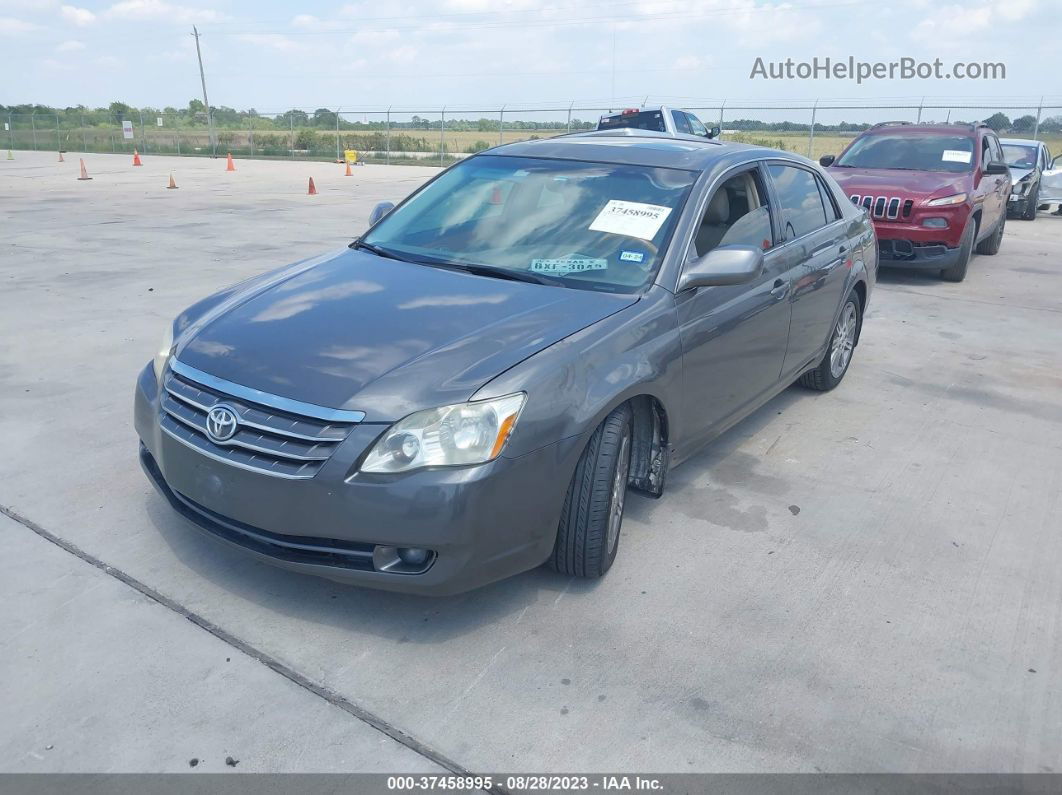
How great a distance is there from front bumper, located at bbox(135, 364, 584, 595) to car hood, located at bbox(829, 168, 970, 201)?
7.91m

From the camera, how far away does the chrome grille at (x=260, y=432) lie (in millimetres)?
2979

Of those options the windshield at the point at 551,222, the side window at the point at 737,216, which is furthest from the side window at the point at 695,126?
the windshield at the point at 551,222

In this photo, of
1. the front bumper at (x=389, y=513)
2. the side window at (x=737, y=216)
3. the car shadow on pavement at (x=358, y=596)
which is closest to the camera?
the front bumper at (x=389, y=513)

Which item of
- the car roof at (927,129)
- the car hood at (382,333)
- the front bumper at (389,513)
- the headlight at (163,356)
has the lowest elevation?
the front bumper at (389,513)

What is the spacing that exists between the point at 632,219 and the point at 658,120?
17189mm

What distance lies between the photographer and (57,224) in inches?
529

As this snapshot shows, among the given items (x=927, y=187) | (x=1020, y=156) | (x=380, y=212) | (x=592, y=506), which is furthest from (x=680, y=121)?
(x=592, y=506)

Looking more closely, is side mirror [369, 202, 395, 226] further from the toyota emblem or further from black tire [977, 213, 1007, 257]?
black tire [977, 213, 1007, 257]

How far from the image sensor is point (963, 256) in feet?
32.9

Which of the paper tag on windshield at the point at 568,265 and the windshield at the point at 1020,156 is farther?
the windshield at the point at 1020,156

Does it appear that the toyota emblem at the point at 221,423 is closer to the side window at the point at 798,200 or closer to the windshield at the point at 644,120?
the side window at the point at 798,200

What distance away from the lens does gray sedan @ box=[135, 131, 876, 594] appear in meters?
2.98

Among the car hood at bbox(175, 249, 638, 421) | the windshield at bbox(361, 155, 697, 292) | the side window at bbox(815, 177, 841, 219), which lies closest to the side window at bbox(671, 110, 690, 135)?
the side window at bbox(815, 177, 841, 219)

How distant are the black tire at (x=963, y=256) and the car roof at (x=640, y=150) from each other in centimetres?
574
